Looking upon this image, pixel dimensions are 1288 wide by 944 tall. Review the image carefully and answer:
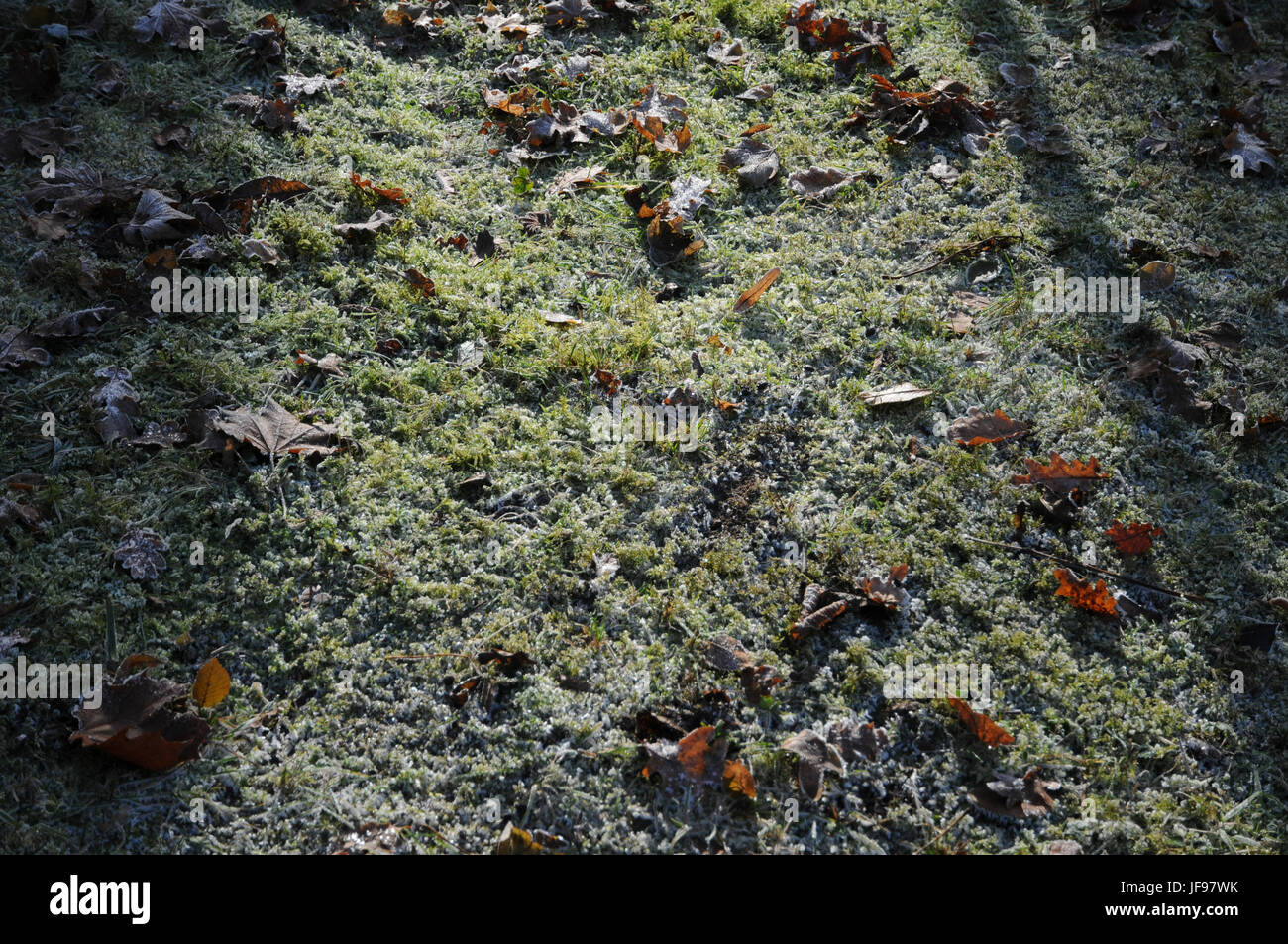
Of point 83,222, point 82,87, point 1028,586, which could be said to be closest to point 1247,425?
point 1028,586

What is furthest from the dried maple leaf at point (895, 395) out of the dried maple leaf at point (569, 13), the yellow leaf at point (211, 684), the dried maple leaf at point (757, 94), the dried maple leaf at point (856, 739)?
the dried maple leaf at point (569, 13)

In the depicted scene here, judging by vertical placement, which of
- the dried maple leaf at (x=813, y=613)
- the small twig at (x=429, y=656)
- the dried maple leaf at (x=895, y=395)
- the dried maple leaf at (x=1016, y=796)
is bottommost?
the dried maple leaf at (x=1016, y=796)

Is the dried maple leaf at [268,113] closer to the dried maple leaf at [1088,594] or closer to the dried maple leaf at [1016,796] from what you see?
the dried maple leaf at [1088,594]

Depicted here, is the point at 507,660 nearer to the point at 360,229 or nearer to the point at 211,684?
the point at 211,684

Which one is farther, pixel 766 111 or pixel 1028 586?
pixel 766 111
